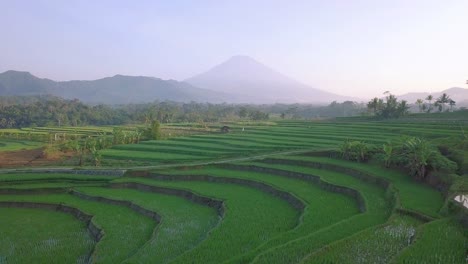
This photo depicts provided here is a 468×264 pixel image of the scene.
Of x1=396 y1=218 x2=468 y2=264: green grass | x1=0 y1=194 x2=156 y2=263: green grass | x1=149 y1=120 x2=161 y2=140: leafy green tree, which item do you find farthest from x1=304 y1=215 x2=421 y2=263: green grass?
x1=149 y1=120 x2=161 y2=140: leafy green tree

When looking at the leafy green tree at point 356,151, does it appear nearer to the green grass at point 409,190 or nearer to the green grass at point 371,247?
the green grass at point 409,190

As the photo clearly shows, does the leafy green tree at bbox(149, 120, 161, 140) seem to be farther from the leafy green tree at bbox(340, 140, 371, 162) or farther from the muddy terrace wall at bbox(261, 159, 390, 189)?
the leafy green tree at bbox(340, 140, 371, 162)

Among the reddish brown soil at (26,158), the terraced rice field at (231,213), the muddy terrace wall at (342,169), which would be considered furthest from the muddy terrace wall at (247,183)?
the reddish brown soil at (26,158)

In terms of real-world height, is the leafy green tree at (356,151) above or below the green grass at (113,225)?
above

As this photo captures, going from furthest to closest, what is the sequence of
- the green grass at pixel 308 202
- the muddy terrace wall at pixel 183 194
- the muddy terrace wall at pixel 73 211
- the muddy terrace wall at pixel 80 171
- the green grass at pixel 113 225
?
the muddy terrace wall at pixel 80 171, the muddy terrace wall at pixel 183 194, the muddy terrace wall at pixel 73 211, the green grass at pixel 113 225, the green grass at pixel 308 202

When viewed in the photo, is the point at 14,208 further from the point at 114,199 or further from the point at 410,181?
the point at 410,181

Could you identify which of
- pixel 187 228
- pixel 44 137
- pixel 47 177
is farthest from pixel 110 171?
pixel 44 137
